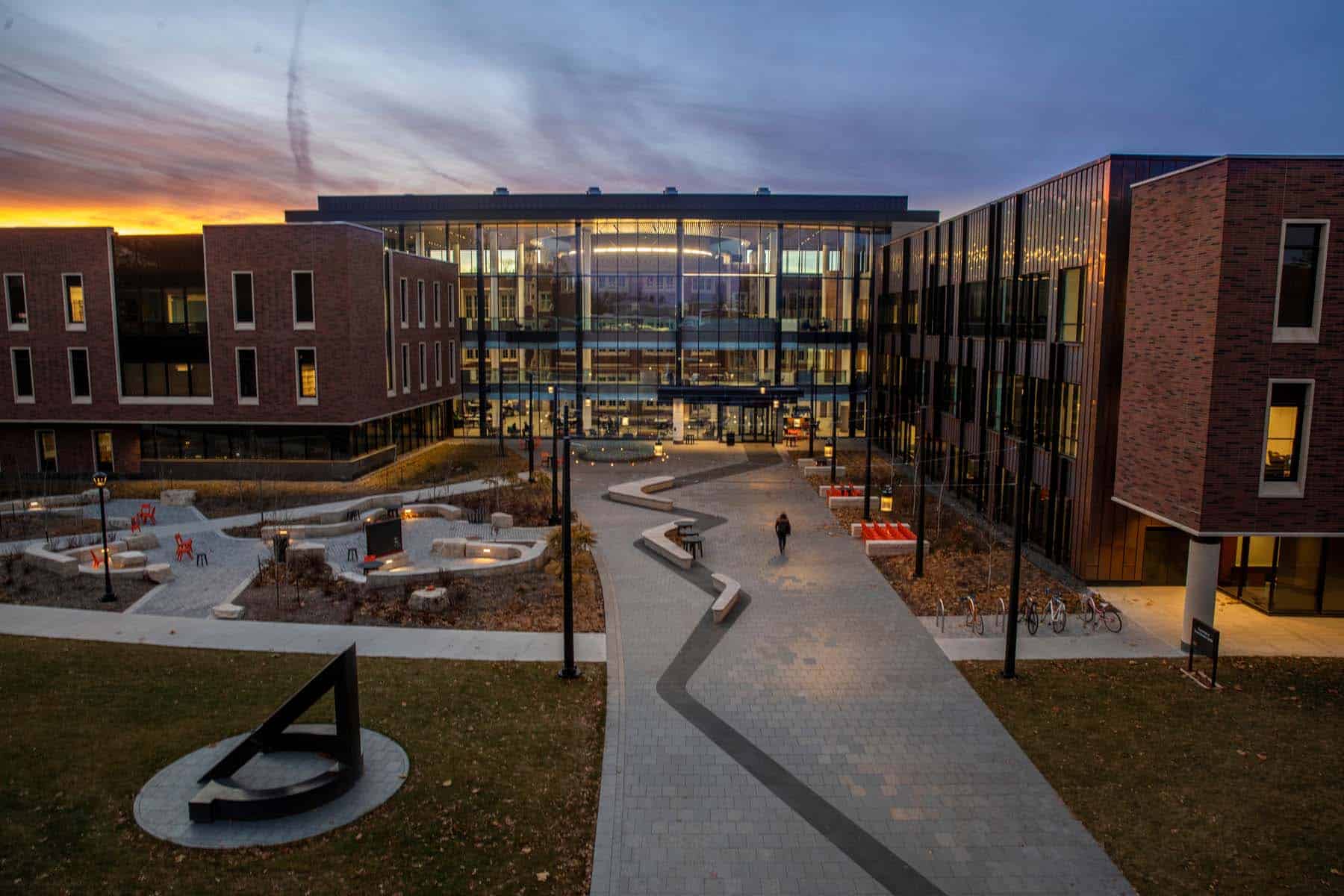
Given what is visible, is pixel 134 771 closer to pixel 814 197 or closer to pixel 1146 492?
pixel 1146 492

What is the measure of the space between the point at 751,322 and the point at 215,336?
95.9ft

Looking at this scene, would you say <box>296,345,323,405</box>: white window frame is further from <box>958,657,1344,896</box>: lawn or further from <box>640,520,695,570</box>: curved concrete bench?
<box>958,657,1344,896</box>: lawn

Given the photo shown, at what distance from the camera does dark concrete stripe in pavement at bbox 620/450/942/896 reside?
10578 millimetres

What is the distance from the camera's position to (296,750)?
13.0 metres

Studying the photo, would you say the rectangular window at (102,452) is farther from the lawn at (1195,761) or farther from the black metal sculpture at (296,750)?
the lawn at (1195,761)

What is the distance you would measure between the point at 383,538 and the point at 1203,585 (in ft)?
65.8

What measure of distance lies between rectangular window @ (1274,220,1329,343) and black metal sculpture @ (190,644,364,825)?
753 inches

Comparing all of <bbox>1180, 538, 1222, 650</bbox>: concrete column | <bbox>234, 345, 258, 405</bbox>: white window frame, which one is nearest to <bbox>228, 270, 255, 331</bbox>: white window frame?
<bbox>234, 345, 258, 405</bbox>: white window frame

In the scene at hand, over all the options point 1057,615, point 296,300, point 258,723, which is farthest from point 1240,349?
point 296,300

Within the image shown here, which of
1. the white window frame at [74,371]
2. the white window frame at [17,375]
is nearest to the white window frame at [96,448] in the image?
the white window frame at [74,371]

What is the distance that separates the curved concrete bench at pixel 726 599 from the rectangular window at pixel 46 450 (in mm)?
33699

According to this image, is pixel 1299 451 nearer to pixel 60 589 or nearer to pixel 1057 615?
pixel 1057 615

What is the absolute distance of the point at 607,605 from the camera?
21125 mm

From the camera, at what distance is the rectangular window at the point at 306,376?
121 ft
